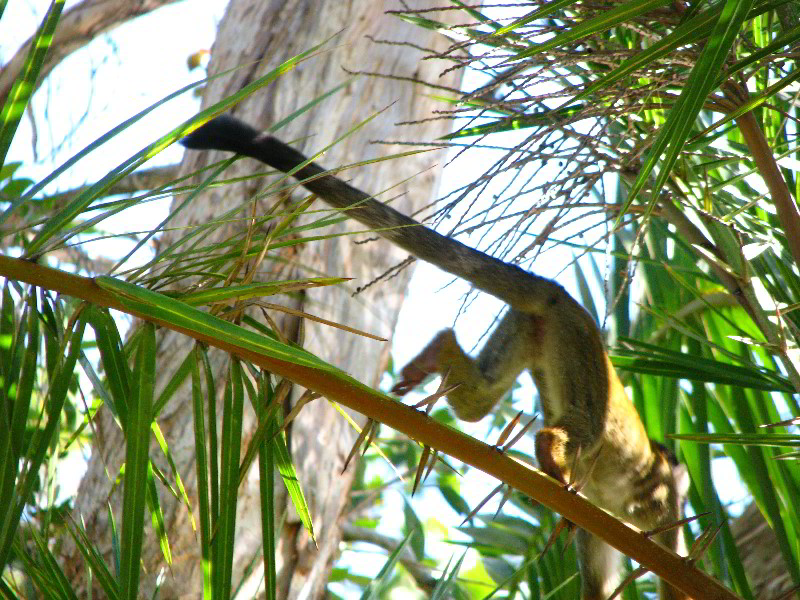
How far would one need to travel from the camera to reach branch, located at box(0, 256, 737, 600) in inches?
31.3

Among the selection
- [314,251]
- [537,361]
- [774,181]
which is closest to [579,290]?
[537,361]

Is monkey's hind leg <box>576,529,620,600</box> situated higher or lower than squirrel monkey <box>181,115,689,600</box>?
lower

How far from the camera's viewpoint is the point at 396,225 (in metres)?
1.52

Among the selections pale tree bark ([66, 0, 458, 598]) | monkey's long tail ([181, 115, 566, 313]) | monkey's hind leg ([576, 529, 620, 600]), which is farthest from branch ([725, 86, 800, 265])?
monkey's hind leg ([576, 529, 620, 600])

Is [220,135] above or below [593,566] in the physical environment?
above

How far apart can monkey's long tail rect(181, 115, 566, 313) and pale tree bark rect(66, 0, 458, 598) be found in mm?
271

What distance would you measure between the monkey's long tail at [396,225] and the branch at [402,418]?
0.55m

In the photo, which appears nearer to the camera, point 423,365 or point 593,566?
point 423,365

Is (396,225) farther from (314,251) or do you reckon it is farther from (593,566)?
(593,566)

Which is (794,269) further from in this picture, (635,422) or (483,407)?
(483,407)

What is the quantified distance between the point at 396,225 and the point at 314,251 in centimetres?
64

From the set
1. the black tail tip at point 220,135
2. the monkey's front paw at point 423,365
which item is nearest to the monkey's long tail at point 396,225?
the black tail tip at point 220,135

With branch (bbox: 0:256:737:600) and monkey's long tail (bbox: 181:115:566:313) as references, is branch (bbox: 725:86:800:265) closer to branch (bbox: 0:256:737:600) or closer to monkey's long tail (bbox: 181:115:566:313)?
branch (bbox: 0:256:737:600)

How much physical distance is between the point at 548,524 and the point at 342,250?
0.91 metres
